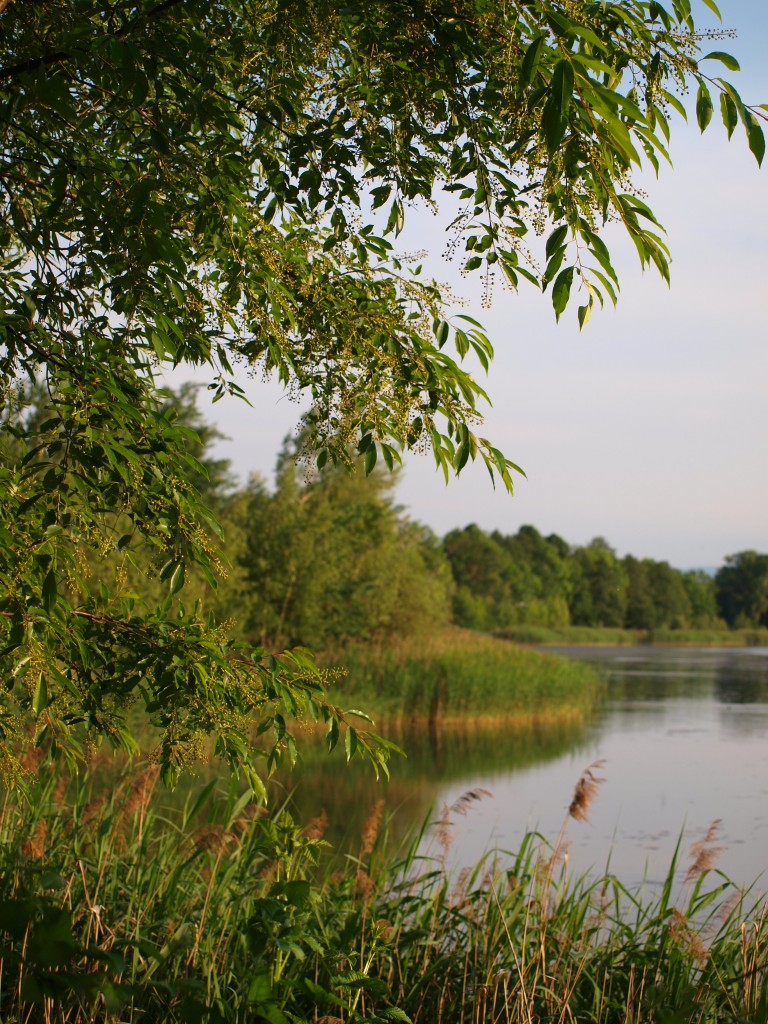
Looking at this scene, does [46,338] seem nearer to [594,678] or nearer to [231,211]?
[231,211]

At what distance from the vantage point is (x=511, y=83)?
7.29 feet

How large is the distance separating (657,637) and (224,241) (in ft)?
208

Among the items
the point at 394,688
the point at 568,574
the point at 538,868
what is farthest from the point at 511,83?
the point at 568,574

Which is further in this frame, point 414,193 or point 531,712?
point 531,712

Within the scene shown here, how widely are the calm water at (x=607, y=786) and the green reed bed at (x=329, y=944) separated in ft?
3.98

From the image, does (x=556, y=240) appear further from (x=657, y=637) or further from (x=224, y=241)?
(x=657, y=637)

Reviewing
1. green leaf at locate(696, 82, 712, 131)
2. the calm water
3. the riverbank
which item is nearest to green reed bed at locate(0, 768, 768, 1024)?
the calm water

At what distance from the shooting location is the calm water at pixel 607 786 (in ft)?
28.3

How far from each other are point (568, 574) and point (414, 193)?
70053 mm

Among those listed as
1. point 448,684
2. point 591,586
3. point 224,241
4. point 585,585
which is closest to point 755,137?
point 224,241

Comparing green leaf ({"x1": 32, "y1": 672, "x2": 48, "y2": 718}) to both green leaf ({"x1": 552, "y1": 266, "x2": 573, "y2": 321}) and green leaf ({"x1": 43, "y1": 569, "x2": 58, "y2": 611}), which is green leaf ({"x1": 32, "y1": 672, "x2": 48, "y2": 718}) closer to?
green leaf ({"x1": 43, "y1": 569, "x2": 58, "y2": 611})

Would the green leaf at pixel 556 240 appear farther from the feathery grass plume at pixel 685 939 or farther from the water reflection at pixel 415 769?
the water reflection at pixel 415 769

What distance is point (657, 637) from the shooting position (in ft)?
206

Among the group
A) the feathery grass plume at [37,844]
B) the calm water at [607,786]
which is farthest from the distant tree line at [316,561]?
the feathery grass plume at [37,844]
